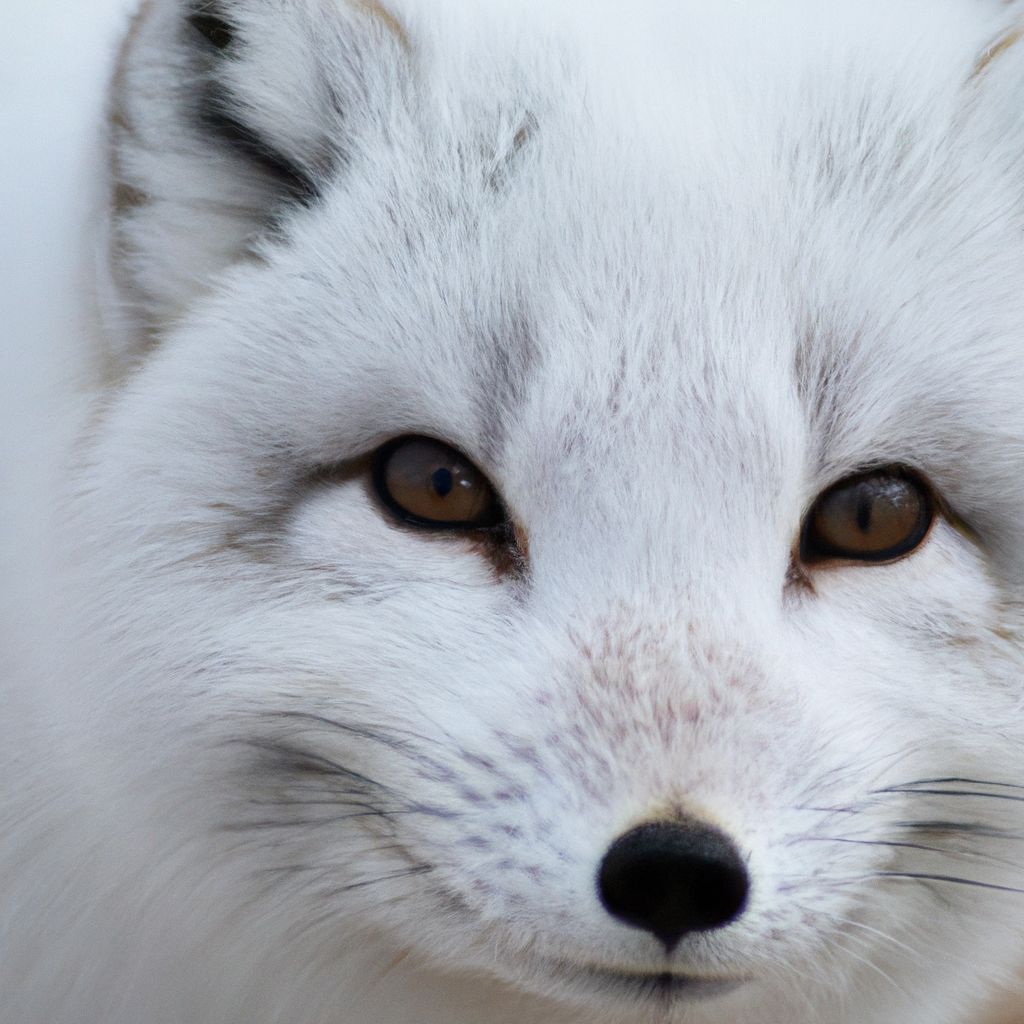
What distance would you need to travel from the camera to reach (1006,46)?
1131mm

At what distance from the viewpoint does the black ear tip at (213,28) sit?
1.12m

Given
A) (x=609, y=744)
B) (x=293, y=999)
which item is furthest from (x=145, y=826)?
(x=609, y=744)

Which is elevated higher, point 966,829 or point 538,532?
point 538,532

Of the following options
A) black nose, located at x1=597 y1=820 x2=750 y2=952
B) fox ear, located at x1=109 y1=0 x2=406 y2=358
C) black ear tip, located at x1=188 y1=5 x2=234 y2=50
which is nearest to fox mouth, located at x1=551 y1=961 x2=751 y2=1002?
black nose, located at x1=597 y1=820 x2=750 y2=952

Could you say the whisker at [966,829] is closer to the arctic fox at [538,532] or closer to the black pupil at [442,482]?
the arctic fox at [538,532]

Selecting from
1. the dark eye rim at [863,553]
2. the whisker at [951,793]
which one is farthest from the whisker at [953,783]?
the dark eye rim at [863,553]

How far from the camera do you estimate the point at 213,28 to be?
3.68 ft

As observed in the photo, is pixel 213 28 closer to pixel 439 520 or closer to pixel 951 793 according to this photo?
pixel 439 520

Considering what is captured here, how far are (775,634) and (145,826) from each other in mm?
571

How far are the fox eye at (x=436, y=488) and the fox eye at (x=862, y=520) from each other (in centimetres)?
26

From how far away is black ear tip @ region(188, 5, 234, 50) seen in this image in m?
1.12

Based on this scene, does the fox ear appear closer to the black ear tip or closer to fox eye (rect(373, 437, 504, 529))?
the black ear tip

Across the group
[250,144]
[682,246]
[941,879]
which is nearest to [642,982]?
[941,879]

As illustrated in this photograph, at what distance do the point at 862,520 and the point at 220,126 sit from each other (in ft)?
2.15
